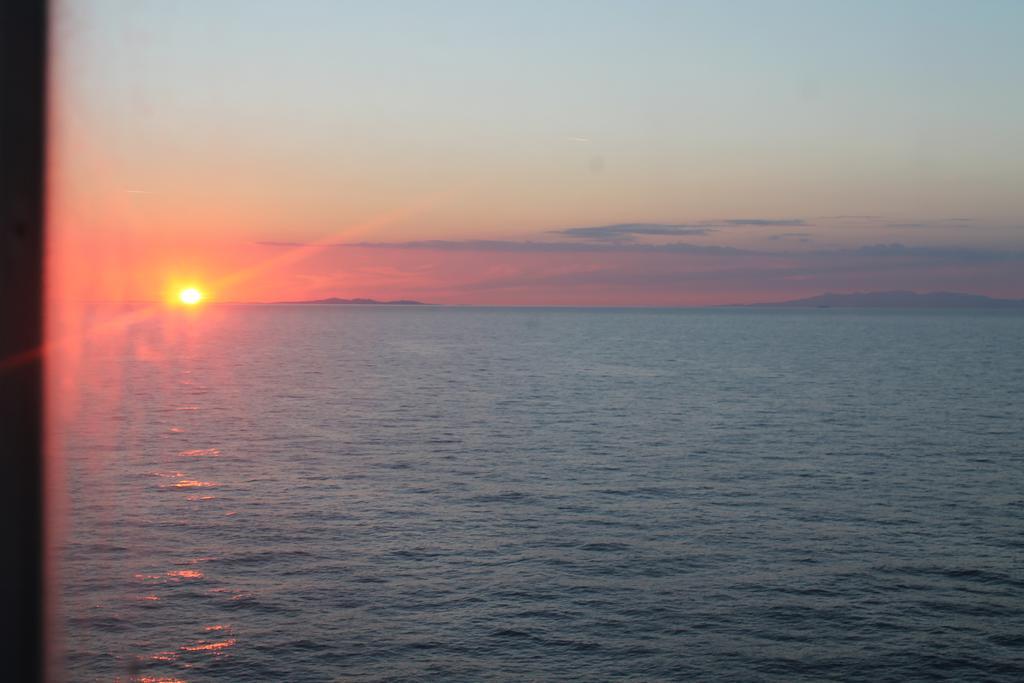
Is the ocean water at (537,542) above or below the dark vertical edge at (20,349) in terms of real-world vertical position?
below

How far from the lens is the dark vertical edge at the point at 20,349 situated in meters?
2.70

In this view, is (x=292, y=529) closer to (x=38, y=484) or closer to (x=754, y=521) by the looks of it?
(x=754, y=521)

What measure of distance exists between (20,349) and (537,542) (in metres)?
25.5

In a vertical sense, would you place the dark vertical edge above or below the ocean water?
above

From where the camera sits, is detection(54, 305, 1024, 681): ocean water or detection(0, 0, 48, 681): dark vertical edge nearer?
detection(0, 0, 48, 681): dark vertical edge

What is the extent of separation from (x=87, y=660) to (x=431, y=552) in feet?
33.1

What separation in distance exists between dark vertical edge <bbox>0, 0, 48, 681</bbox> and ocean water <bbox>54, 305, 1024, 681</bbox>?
47 centimetres

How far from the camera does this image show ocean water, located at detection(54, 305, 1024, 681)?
19828 millimetres

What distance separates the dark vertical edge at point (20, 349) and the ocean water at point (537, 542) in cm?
47

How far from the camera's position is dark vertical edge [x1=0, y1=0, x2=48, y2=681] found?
2.70 metres

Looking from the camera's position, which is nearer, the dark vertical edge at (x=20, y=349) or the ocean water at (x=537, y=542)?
the dark vertical edge at (x=20, y=349)

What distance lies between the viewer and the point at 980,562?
25.7m

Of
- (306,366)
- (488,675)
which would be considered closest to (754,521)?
(488,675)

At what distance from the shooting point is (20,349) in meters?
2.74
